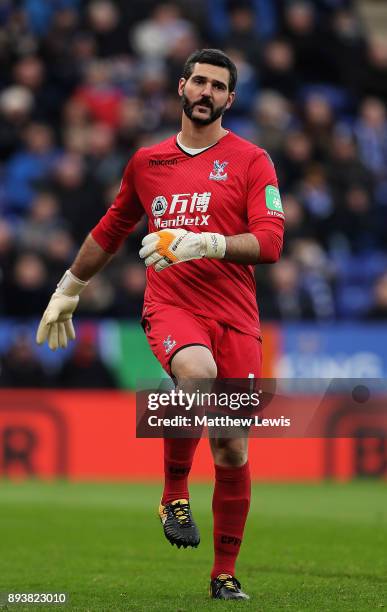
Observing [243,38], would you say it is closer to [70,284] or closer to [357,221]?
[357,221]

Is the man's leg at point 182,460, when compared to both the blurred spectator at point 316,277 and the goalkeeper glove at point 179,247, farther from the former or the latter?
the blurred spectator at point 316,277

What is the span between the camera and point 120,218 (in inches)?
314

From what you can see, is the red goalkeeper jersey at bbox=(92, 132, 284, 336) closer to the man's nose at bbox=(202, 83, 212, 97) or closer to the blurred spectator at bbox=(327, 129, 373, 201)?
the man's nose at bbox=(202, 83, 212, 97)

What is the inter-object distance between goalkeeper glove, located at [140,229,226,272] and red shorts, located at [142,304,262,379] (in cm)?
44

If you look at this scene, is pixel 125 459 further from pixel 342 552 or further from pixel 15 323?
pixel 342 552

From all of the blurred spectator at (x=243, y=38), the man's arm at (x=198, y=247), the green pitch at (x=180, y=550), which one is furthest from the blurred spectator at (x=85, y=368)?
the man's arm at (x=198, y=247)

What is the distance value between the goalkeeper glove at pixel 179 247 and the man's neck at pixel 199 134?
30.5 inches

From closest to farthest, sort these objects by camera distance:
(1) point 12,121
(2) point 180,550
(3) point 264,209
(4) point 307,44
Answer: (3) point 264,209 → (2) point 180,550 → (1) point 12,121 → (4) point 307,44

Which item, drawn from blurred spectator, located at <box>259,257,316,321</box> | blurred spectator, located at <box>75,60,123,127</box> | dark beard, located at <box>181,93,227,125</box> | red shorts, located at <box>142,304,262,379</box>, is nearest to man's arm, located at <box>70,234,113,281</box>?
red shorts, located at <box>142,304,262,379</box>

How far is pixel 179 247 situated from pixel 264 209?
0.61 m

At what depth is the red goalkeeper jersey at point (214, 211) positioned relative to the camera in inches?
290

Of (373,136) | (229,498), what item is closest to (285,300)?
(373,136)

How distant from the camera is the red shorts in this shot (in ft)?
23.8

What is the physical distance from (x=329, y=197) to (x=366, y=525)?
7.84 meters
